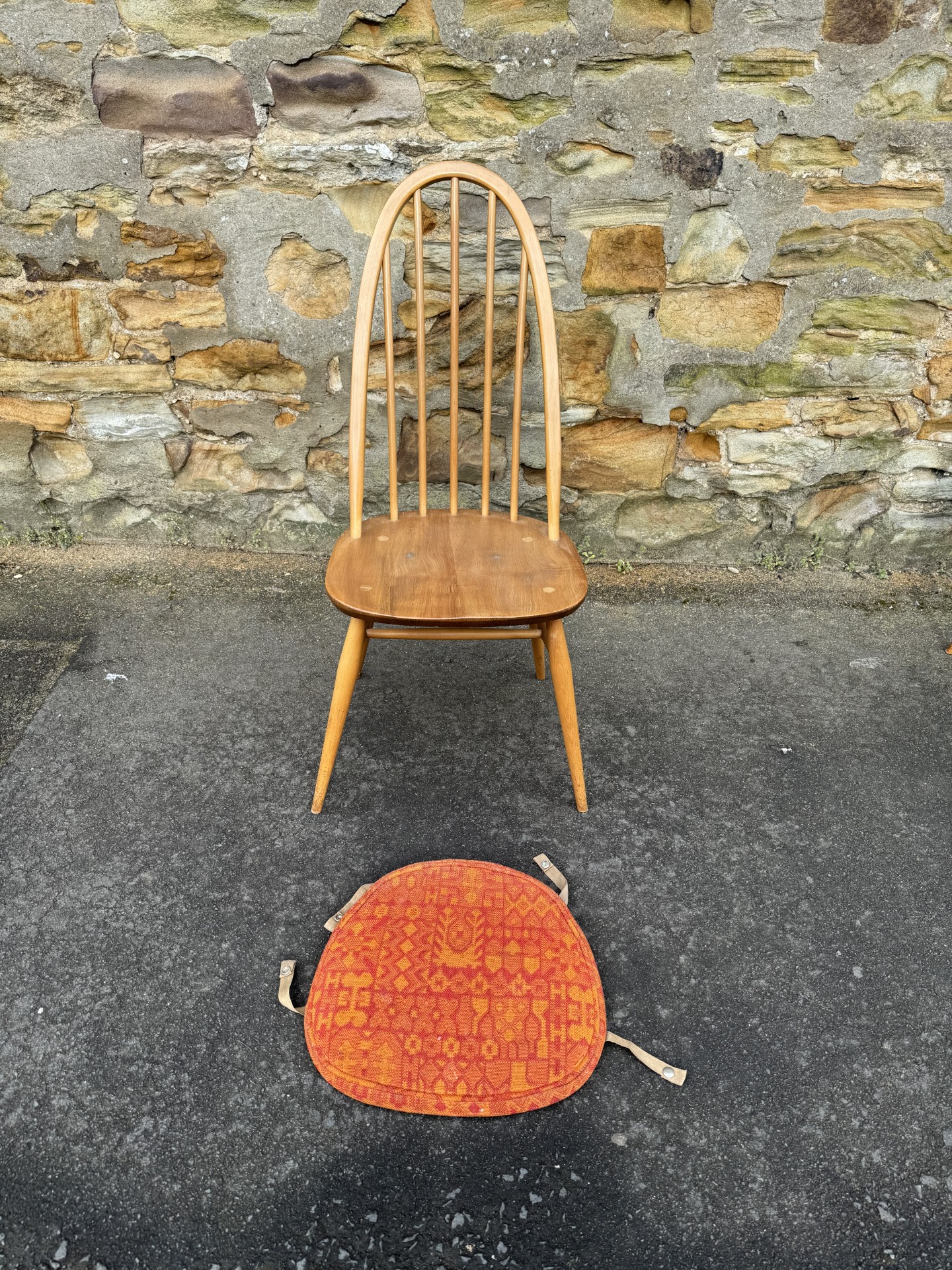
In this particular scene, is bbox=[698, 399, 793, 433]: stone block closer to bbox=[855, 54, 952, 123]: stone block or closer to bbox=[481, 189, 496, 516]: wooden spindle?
bbox=[855, 54, 952, 123]: stone block

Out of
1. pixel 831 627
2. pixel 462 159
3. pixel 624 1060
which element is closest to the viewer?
pixel 624 1060

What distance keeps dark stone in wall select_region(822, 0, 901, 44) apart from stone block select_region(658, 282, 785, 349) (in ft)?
1.58

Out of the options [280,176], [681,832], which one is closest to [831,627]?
[681,832]

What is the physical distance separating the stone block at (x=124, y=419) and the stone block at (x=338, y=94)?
77 centimetres

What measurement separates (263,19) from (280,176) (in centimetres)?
29

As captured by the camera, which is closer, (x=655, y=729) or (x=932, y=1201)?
(x=932, y=1201)

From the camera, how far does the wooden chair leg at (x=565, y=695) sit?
4.65 ft

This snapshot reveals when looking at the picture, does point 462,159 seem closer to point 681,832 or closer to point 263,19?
point 263,19

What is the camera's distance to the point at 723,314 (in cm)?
198

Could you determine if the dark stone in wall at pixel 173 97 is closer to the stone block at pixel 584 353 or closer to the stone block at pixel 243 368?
the stone block at pixel 243 368

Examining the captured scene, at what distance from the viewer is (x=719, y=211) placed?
1.86 metres

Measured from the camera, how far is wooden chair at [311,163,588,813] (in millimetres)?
1337

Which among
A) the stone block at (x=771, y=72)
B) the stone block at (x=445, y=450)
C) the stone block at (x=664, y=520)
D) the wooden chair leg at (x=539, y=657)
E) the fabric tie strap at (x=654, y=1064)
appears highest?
the stone block at (x=771, y=72)

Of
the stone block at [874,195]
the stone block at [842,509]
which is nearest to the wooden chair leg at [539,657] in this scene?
the stone block at [842,509]
